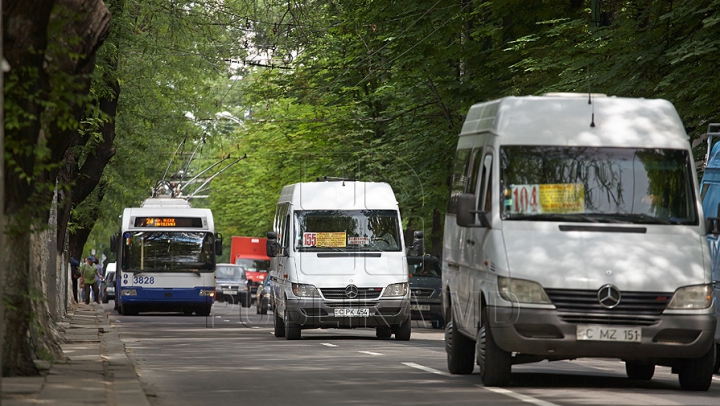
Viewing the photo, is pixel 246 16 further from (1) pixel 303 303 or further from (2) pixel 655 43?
(2) pixel 655 43

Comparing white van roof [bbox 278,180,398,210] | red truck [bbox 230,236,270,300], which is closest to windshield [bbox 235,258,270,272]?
red truck [bbox 230,236,270,300]

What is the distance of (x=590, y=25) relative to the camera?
24531 millimetres

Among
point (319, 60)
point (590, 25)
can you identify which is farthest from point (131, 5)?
point (319, 60)

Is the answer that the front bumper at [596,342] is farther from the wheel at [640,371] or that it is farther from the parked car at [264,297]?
the parked car at [264,297]

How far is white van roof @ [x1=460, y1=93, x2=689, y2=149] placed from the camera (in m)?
13.1

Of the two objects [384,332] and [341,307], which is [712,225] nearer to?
[341,307]

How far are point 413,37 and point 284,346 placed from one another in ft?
31.9

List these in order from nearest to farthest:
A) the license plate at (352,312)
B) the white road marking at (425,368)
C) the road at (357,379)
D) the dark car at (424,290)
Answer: the road at (357,379)
the white road marking at (425,368)
the license plate at (352,312)
the dark car at (424,290)

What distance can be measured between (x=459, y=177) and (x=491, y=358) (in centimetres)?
296

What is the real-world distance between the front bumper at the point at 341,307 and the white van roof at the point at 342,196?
1.72m

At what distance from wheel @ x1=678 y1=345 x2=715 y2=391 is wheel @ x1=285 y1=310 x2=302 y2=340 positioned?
11.4m

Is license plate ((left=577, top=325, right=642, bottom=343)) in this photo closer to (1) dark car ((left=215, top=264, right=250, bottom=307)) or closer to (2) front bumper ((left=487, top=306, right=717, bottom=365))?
(2) front bumper ((left=487, top=306, right=717, bottom=365))

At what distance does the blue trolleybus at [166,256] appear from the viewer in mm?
38781

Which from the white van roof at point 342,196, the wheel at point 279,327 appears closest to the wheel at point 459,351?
the white van roof at point 342,196
